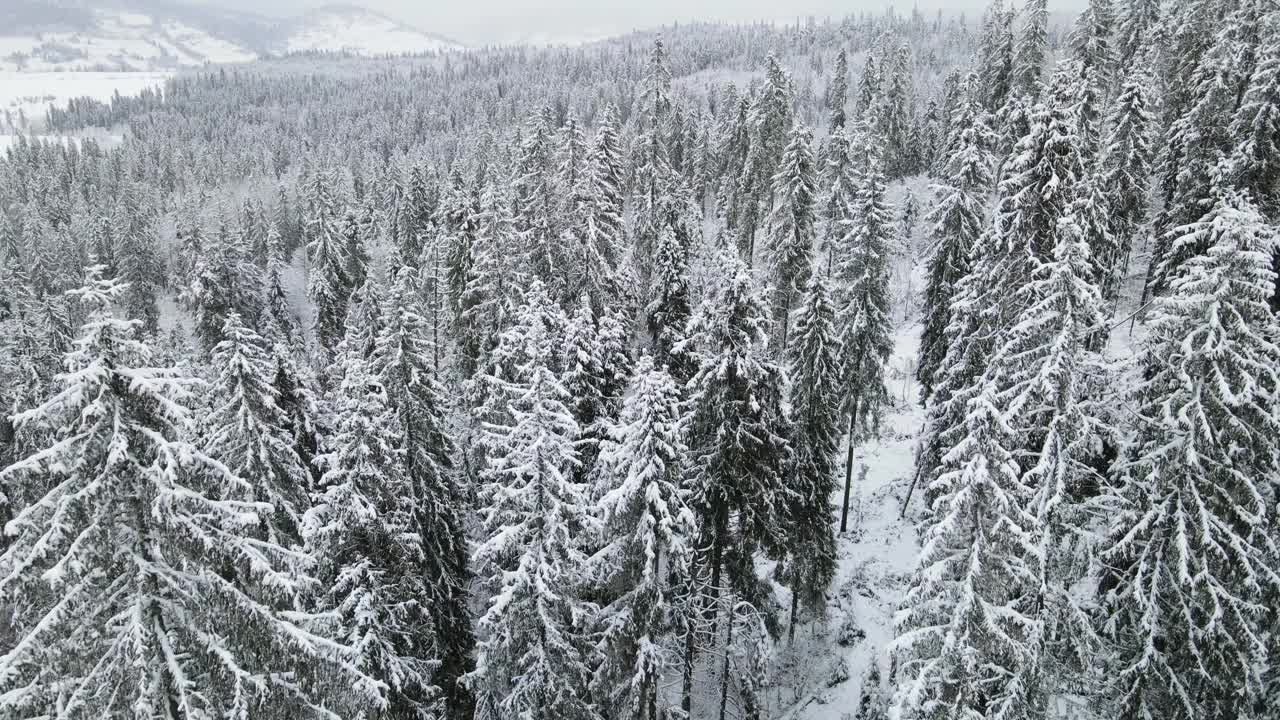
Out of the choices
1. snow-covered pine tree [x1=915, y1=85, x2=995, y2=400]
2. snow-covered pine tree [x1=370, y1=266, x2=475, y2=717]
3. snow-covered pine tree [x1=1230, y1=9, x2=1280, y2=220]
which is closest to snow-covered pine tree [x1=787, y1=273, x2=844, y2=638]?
snow-covered pine tree [x1=915, y1=85, x2=995, y2=400]

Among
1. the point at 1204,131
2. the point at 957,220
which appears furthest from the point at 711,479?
the point at 1204,131

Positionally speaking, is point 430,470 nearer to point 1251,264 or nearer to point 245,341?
point 245,341

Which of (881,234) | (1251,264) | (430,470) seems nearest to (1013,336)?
(1251,264)

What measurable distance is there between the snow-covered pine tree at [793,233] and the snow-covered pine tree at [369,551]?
72.6ft

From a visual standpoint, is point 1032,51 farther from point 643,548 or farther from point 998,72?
point 643,548

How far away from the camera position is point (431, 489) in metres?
19.2

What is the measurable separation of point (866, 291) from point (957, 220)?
418 cm

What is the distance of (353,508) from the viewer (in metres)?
15.0

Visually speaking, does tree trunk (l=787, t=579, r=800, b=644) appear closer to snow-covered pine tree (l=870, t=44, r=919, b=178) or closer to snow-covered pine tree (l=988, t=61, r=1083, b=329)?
snow-covered pine tree (l=988, t=61, r=1083, b=329)

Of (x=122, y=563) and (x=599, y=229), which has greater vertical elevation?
(x=599, y=229)

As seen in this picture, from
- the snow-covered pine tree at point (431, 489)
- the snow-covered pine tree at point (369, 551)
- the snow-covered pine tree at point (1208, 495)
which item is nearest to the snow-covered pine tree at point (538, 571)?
the snow-covered pine tree at point (369, 551)

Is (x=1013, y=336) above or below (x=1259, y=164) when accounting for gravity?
below

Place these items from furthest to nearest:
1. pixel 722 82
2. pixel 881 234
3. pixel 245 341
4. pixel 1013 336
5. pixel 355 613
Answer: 1. pixel 722 82
2. pixel 881 234
3. pixel 245 341
4. pixel 1013 336
5. pixel 355 613

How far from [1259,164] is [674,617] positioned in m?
30.1
